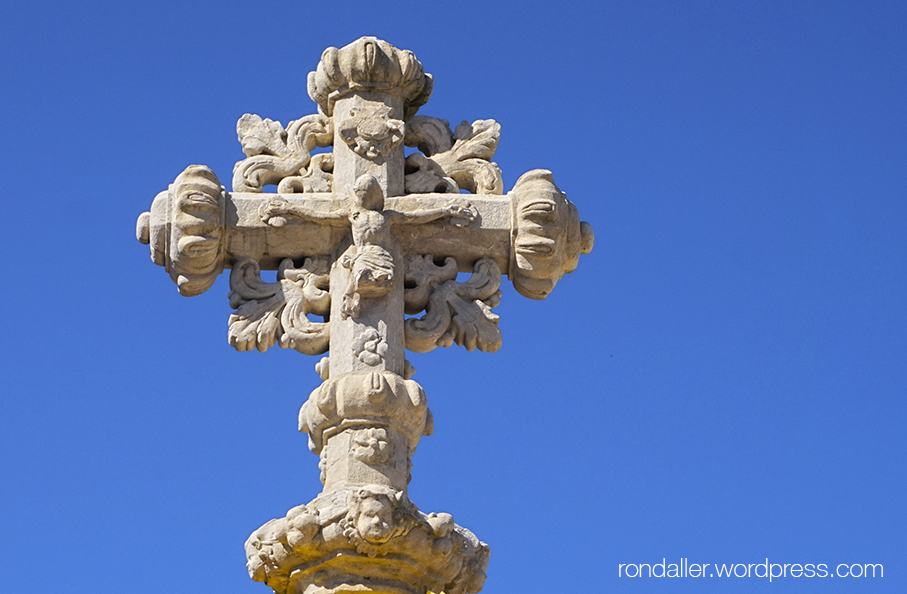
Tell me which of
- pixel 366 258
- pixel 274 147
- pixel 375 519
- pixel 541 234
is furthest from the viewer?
pixel 274 147

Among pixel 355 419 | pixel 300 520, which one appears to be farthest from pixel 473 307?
pixel 300 520

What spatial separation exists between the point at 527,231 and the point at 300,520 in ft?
7.51

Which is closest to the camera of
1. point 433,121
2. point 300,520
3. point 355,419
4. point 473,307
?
point 300,520

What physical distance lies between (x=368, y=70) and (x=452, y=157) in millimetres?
702

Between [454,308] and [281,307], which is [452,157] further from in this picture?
[281,307]

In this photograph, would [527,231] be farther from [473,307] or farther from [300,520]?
[300,520]

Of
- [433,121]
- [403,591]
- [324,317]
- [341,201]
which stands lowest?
[403,591]

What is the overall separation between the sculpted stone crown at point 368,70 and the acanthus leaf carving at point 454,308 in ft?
3.78

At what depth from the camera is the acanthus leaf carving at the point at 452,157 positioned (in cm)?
984

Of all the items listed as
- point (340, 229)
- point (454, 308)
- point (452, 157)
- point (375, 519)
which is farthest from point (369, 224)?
point (375, 519)

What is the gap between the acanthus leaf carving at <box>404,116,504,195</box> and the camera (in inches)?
387

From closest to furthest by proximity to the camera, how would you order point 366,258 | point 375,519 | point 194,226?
point 375,519 < point 366,258 < point 194,226

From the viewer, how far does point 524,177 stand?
9.56 metres

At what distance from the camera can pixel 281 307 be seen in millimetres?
9289
